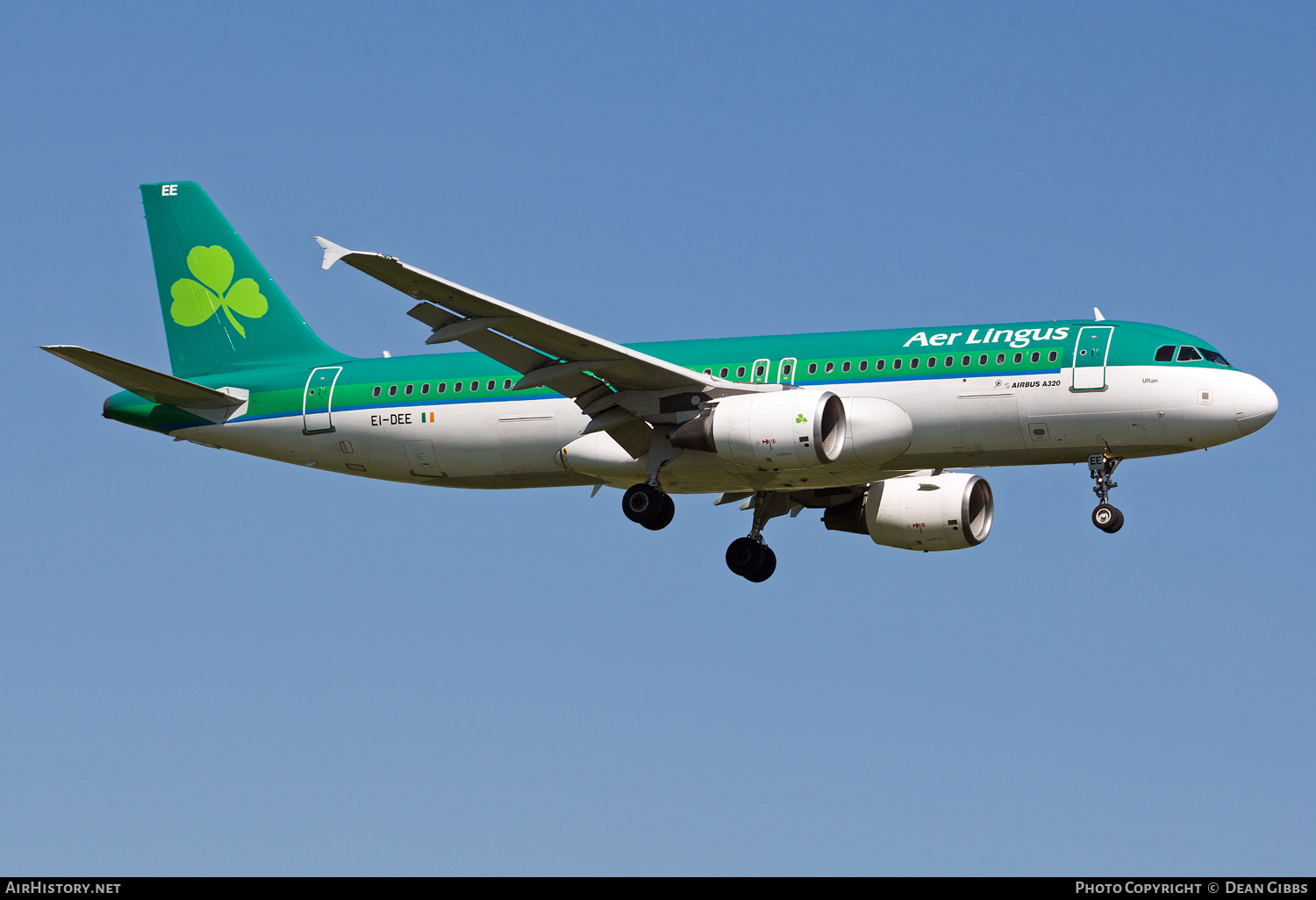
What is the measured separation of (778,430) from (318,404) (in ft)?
39.6

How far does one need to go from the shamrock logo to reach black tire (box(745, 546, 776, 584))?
13.8 meters

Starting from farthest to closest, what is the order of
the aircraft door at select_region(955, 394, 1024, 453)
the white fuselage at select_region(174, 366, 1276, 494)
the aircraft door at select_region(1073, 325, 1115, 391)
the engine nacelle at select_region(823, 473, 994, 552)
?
1. the engine nacelle at select_region(823, 473, 994, 552)
2. the aircraft door at select_region(955, 394, 1024, 453)
3. the aircraft door at select_region(1073, 325, 1115, 391)
4. the white fuselage at select_region(174, 366, 1276, 494)

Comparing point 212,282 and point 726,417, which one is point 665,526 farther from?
point 212,282

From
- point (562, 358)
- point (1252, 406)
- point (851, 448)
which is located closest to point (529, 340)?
point (562, 358)

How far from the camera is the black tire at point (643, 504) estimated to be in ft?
127

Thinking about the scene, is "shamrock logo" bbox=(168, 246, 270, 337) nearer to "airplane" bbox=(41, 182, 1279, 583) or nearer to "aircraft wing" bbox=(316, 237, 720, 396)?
"airplane" bbox=(41, 182, 1279, 583)

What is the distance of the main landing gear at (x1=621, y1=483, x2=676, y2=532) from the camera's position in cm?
3884

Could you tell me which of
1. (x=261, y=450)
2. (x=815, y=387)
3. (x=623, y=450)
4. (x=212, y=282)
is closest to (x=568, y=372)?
(x=623, y=450)

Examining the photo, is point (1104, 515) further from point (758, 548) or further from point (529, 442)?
point (529, 442)

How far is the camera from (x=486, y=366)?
41.0 meters

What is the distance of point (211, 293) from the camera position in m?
45.6

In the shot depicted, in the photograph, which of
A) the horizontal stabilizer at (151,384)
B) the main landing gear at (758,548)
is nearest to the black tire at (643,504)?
the main landing gear at (758,548)

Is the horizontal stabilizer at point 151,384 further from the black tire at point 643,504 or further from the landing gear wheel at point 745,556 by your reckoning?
the landing gear wheel at point 745,556

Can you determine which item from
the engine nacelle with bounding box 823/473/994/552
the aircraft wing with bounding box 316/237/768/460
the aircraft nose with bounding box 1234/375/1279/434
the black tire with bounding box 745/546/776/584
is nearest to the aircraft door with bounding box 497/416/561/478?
the aircraft wing with bounding box 316/237/768/460
